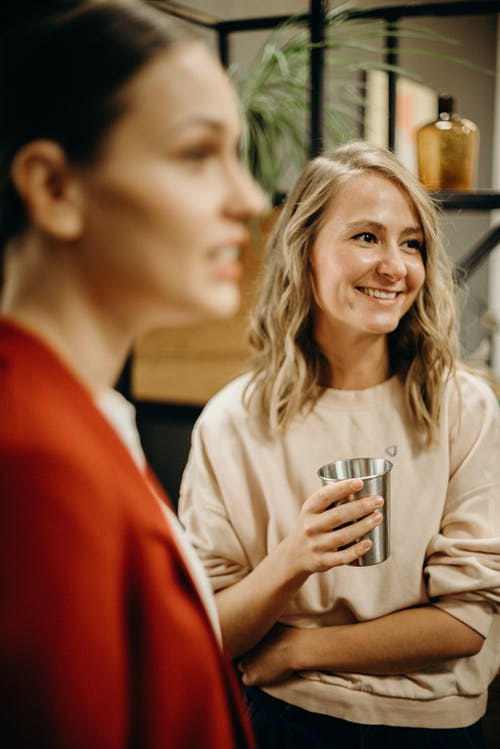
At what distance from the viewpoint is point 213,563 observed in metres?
1.12

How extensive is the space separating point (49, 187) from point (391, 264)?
64 centimetres

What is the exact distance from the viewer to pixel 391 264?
3.34ft

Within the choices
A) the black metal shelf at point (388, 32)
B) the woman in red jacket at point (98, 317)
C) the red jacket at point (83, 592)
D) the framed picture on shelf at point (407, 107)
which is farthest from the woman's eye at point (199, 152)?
the framed picture on shelf at point (407, 107)

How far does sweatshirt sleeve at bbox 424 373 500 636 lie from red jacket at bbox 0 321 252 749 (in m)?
0.64

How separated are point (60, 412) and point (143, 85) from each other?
216 millimetres

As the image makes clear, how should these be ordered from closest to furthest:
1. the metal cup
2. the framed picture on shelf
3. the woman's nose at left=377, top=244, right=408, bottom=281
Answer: the metal cup, the woman's nose at left=377, top=244, right=408, bottom=281, the framed picture on shelf

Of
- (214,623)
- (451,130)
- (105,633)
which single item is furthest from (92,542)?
(451,130)

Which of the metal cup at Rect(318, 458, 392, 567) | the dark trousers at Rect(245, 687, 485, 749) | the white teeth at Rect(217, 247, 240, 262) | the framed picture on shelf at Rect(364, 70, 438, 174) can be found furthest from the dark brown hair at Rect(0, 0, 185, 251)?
the framed picture on shelf at Rect(364, 70, 438, 174)

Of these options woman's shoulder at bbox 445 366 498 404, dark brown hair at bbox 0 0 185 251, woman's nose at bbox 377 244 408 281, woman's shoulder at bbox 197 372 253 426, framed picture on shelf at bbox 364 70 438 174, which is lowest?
woman's shoulder at bbox 197 372 253 426

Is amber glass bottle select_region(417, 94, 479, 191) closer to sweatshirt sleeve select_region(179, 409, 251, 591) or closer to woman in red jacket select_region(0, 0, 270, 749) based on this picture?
sweatshirt sleeve select_region(179, 409, 251, 591)

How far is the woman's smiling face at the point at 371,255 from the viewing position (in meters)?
1.04

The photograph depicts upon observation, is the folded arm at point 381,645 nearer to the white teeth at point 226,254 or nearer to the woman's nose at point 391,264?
the woman's nose at point 391,264

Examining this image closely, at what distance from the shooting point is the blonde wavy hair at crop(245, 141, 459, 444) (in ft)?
3.60

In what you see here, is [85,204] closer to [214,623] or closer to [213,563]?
[214,623]
